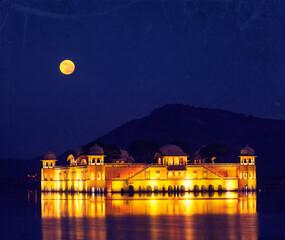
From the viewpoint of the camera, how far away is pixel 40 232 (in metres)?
42.9

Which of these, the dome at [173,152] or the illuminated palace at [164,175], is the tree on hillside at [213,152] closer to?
the illuminated palace at [164,175]

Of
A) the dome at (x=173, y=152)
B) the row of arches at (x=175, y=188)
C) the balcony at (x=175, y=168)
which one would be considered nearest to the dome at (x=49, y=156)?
the dome at (x=173, y=152)

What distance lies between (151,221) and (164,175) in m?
47.3

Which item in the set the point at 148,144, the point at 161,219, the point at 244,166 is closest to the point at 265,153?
the point at 148,144

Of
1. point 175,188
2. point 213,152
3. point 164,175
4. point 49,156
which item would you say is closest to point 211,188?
point 175,188

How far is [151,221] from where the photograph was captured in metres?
47.8

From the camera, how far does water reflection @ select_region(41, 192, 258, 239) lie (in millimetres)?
41031

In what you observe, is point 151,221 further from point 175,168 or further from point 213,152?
point 213,152

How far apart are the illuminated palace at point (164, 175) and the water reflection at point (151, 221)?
29.9 m

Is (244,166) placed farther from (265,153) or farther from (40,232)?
(265,153)

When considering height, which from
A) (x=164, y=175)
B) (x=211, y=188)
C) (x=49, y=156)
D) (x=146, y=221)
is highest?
(x=49, y=156)

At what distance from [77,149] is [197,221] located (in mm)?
68252

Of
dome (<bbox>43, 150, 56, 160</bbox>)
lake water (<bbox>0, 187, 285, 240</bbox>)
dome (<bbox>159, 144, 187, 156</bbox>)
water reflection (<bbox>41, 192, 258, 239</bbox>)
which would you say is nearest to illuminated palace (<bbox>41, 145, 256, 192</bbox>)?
dome (<bbox>159, 144, 187, 156</bbox>)

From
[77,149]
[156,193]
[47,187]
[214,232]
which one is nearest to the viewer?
[214,232]
